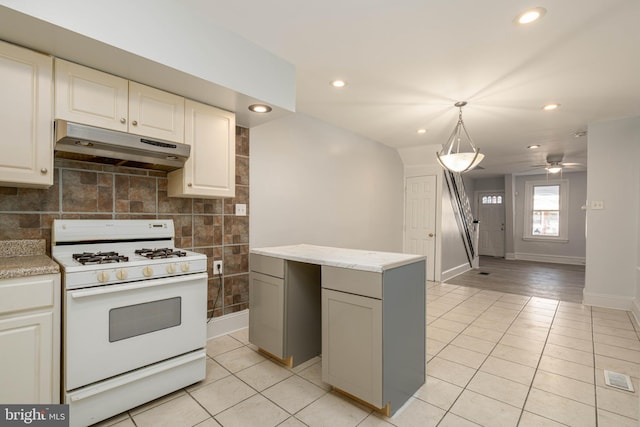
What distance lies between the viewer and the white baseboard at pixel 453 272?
5.59 meters

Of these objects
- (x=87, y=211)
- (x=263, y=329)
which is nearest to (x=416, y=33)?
(x=263, y=329)

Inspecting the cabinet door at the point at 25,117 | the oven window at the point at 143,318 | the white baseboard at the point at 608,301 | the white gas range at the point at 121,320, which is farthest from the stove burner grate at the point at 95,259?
the white baseboard at the point at 608,301

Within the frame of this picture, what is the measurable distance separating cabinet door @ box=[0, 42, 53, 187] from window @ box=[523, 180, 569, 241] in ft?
32.5

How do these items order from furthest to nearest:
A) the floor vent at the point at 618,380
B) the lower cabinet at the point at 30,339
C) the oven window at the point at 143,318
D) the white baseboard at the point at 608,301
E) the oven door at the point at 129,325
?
the white baseboard at the point at 608,301 → the floor vent at the point at 618,380 → the oven window at the point at 143,318 → the oven door at the point at 129,325 → the lower cabinet at the point at 30,339

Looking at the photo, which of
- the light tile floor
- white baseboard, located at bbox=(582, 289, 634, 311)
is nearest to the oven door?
the light tile floor

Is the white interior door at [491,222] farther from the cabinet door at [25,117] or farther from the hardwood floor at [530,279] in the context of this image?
the cabinet door at [25,117]

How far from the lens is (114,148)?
6.44 feet

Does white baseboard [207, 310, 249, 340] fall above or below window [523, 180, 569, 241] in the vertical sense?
below

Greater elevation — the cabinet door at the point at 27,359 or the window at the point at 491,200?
the window at the point at 491,200

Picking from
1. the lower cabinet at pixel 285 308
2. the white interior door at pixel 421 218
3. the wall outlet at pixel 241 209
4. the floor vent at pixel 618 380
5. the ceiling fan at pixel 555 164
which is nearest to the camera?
the floor vent at pixel 618 380

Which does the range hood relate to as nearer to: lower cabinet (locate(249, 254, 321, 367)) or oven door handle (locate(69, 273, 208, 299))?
oven door handle (locate(69, 273, 208, 299))

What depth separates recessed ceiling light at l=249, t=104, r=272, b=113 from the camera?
8.25ft

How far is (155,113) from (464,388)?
9.45 feet

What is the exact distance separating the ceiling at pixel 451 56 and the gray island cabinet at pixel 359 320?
5.08 feet
